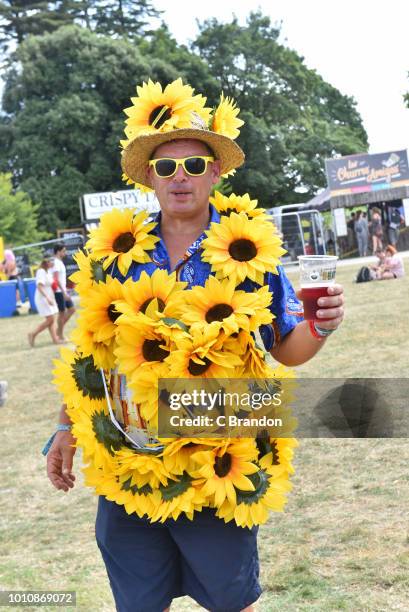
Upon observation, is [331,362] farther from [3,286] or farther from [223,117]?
[3,286]

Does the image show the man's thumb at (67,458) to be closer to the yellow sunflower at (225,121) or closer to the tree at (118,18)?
the yellow sunflower at (225,121)

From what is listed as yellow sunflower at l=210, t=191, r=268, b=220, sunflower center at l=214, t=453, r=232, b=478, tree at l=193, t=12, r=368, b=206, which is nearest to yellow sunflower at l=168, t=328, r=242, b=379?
sunflower center at l=214, t=453, r=232, b=478

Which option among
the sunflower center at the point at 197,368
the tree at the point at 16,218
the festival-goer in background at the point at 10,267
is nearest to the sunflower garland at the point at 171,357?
the sunflower center at the point at 197,368

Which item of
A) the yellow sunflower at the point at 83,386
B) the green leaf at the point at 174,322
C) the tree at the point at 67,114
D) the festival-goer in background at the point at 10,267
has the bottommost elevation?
the yellow sunflower at the point at 83,386

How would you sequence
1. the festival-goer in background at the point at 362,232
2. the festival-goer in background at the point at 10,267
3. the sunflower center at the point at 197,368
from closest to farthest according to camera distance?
the sunflower center at the point at 197,368 → the festival-goer in background at the point at 10,267 → the festival-goer in background at the point at 362,232

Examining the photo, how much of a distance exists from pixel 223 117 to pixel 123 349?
0.91 metres

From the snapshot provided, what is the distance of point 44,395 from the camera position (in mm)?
8383

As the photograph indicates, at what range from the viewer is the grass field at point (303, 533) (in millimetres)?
3254

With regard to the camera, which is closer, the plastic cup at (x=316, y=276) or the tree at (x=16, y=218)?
the plastic cup at (x=316, y=276)

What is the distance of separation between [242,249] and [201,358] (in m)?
0.39

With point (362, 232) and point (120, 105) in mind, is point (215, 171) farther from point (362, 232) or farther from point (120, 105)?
point (120, 105)

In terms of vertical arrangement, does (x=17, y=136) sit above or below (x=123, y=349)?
above

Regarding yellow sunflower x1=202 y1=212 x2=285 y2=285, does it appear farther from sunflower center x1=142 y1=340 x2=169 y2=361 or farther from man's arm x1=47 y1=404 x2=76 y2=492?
man's arm x1=47 y1=404 x2=76 y2=492

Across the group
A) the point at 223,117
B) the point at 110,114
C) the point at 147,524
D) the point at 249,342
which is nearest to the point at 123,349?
the point at 249,342
